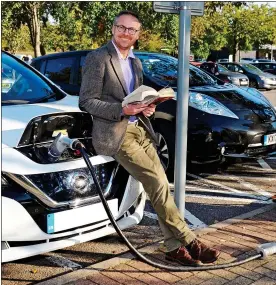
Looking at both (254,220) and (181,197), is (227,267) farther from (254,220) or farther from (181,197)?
(254,220)

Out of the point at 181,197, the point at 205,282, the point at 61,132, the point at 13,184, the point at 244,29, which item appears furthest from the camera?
the point at 244,29

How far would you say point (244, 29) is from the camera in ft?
143

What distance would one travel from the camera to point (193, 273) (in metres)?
3.34

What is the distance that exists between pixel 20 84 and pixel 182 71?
153 cm

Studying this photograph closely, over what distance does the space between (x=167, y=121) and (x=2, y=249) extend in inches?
123

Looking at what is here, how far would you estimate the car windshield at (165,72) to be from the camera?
614 centimetres

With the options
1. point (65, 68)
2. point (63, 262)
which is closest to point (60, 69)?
point (65, 68)

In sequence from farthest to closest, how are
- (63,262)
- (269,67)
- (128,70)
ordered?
1. (269,67)
2. (63,262)
3. (128,70)

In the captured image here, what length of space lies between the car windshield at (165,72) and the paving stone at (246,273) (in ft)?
10.2

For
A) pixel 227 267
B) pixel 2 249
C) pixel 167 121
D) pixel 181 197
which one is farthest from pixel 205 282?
pixel 167 121

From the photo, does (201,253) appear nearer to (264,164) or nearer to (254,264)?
(254,264)

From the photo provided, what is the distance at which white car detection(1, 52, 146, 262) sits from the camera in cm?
299

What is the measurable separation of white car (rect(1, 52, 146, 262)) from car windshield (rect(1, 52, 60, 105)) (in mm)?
285

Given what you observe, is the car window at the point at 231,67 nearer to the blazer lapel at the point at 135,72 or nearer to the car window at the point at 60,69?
the car window at the point at 60,69
